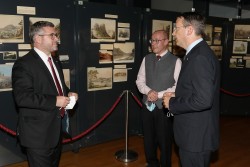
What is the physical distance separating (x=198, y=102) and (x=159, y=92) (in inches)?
55.4

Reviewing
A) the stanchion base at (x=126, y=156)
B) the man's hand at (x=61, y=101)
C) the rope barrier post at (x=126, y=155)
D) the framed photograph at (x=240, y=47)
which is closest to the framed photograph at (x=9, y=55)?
the man's hand at (x=61, y=101)

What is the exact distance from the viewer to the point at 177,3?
9.31 m

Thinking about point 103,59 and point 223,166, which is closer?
point 223,166

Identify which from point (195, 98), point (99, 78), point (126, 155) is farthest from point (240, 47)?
point (195, 98)

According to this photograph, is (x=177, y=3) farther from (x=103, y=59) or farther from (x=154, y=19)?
(x=103, y=59)

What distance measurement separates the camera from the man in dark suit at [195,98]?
7.48 feet

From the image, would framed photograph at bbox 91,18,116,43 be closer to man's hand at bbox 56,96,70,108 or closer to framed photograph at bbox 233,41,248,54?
man's hand at bbox 56,96,70,108

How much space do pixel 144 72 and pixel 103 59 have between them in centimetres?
116

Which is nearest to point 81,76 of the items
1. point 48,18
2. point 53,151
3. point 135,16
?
point 48,18

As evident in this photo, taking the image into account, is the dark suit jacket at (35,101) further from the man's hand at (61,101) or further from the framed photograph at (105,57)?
the framed photograph at (105,57)

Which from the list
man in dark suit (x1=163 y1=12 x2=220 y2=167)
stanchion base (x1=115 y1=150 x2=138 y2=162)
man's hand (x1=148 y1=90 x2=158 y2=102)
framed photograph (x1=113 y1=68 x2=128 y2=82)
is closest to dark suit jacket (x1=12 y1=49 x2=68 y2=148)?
man in dark suit (x1=163 y1=12 x2=220 y2=167)

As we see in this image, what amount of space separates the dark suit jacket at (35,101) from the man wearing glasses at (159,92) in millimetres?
1407

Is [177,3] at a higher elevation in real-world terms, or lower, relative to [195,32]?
higher

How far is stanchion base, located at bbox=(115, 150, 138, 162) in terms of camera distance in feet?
14.7
